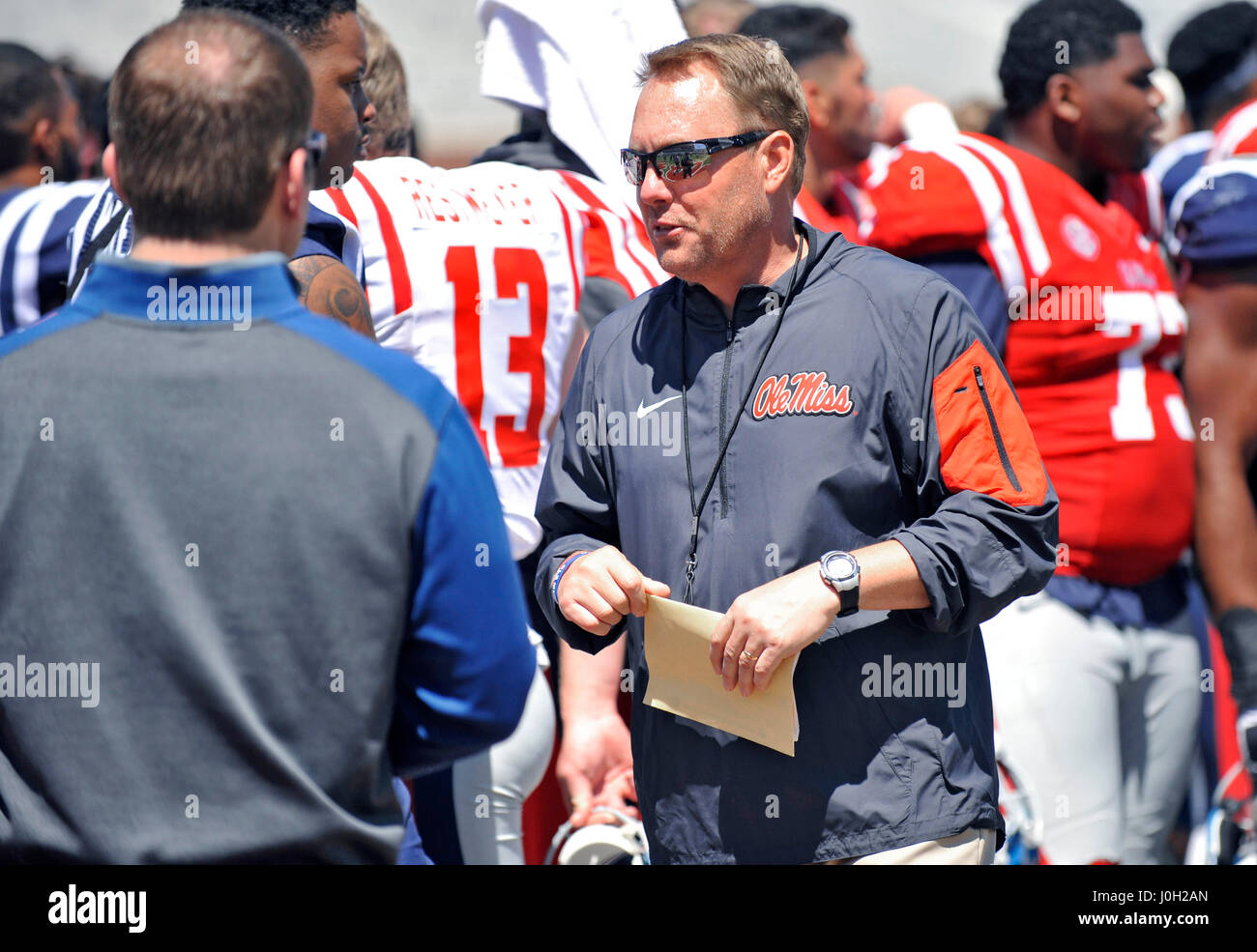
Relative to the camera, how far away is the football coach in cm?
231

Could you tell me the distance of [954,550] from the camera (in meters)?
2.27

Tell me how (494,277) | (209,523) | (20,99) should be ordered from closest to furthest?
(209,523) < (494,277) < (20,99)

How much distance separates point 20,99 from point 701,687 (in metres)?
3.30

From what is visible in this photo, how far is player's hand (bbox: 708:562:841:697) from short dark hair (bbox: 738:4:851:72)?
3406 mm

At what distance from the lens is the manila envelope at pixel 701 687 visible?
2.30m

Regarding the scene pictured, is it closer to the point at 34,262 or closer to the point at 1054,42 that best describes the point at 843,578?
the point at 34,262

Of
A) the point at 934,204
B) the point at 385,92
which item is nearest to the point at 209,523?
the point at 934,204

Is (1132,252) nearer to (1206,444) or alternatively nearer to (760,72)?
(1206,444)

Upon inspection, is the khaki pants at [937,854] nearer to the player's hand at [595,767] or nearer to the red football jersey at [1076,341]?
the player's hand at [595,767]

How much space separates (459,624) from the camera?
1.76m

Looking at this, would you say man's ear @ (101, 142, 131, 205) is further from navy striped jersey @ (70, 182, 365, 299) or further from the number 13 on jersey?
the number 13 on jersey

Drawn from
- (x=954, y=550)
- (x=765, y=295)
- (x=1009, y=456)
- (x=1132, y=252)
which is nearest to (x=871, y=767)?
(x=954, y=550)

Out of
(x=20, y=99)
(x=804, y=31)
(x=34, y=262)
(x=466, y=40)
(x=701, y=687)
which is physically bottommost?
(x=701, y=687)

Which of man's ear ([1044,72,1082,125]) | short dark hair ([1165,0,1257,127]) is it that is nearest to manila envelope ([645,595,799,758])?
man's ear ([1044,72,1082,125])
